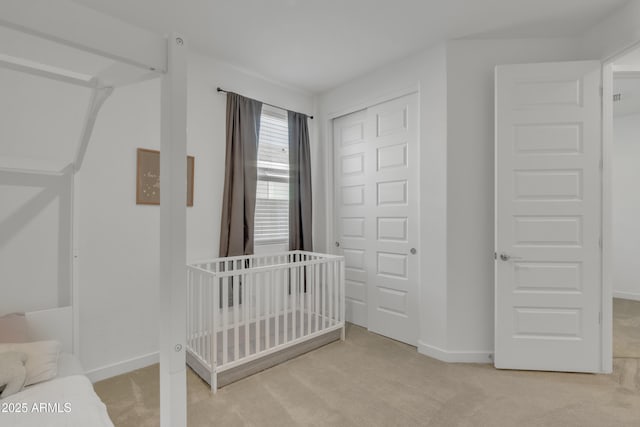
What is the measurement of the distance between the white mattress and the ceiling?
2.04m

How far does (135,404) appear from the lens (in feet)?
6.26

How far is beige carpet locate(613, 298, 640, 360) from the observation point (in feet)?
8.59

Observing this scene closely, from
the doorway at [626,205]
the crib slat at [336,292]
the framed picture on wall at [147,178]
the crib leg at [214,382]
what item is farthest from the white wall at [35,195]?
the doorway at [626,205]

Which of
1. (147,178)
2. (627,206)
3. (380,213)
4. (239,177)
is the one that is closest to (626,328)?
(627,206)

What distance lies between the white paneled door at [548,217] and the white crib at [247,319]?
1.38m

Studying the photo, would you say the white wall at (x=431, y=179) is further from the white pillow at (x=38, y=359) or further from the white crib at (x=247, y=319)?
the white pillow at (x=38, y=359)

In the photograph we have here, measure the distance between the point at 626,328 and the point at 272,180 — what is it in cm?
388

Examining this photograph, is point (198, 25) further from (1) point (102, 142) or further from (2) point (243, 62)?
(1) point (102, 142)

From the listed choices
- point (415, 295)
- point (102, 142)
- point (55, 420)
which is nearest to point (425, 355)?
point (415, 295)

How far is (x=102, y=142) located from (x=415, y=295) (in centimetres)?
278

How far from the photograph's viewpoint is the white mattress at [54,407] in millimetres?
1086

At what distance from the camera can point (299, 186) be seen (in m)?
3.43

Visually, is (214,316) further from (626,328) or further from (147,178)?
(626,328)

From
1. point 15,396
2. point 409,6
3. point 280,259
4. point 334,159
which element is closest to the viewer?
point 15,396
